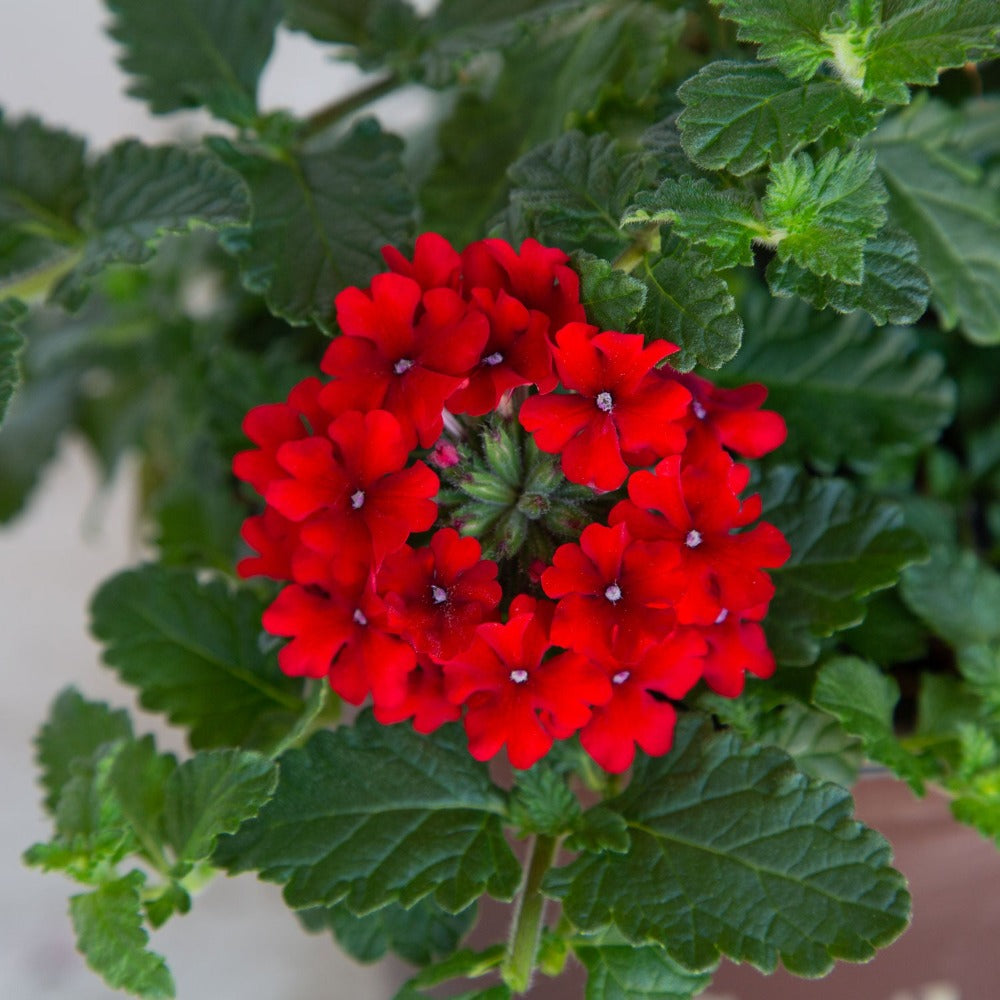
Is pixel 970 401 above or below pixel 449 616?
below

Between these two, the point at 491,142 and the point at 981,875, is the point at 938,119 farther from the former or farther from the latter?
the point at 981,875

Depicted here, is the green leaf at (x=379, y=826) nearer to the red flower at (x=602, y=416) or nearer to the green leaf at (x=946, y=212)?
the red flower at (x=602, y=416)

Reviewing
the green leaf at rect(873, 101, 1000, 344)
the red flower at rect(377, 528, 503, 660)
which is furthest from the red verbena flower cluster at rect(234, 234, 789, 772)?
the green leaf at rect(873, 101, 1000, 344)

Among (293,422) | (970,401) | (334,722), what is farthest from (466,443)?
(970,401)

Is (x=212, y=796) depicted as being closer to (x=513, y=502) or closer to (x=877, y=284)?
(x=513, y=502)

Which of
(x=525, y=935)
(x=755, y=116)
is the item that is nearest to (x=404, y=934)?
(x=525, y=935)

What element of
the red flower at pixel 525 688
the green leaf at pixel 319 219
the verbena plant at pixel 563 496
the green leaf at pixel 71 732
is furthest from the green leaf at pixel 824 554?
the green leaf at pixel 71 732
